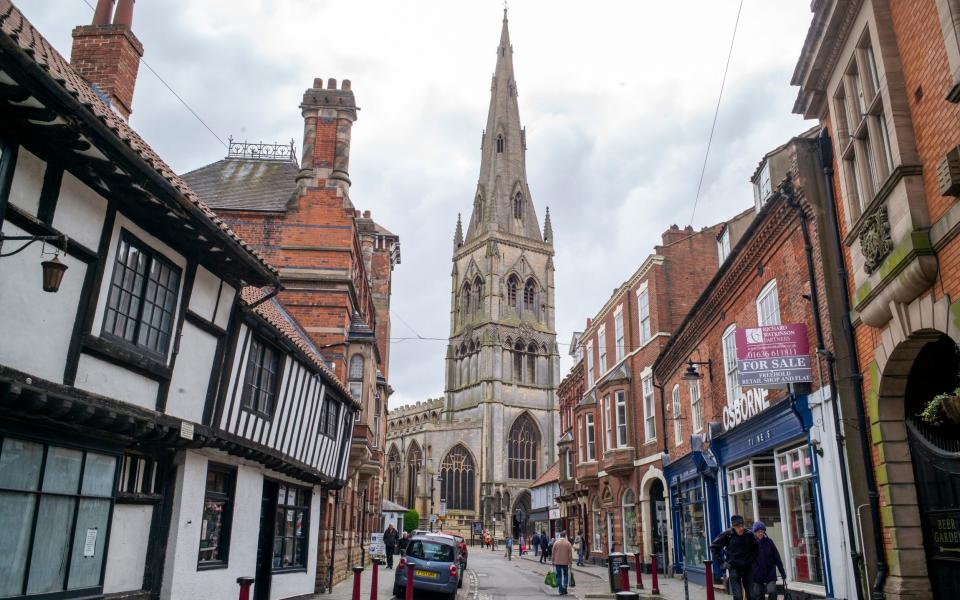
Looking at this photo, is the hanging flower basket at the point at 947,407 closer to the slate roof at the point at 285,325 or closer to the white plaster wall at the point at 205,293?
the white plaster wall at the point at 205,293

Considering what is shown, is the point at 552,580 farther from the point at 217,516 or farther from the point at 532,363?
the point at 532,363

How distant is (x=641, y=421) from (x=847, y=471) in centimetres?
1596

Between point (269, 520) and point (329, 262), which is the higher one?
point (329, 262)

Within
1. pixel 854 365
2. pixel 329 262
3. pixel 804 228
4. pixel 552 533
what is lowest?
pixel 552 533

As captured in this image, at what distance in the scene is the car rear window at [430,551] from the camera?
16.9 metres

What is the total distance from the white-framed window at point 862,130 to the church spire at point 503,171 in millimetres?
68661

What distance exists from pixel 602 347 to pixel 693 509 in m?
11.0

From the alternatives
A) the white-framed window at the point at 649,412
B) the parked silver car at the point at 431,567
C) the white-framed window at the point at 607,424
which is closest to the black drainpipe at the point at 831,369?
the parked silver car at the point at 431,567

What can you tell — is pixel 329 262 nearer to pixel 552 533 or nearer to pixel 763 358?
pixel 763 358

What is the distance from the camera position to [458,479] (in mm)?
71688

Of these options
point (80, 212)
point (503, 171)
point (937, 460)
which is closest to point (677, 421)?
point (937, 460)

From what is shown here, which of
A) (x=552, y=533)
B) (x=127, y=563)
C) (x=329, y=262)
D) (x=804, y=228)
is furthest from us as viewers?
(x=552, y=533)

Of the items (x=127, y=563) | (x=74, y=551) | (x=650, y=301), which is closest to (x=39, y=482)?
(x=74, y=551)

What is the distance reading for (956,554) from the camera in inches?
316
